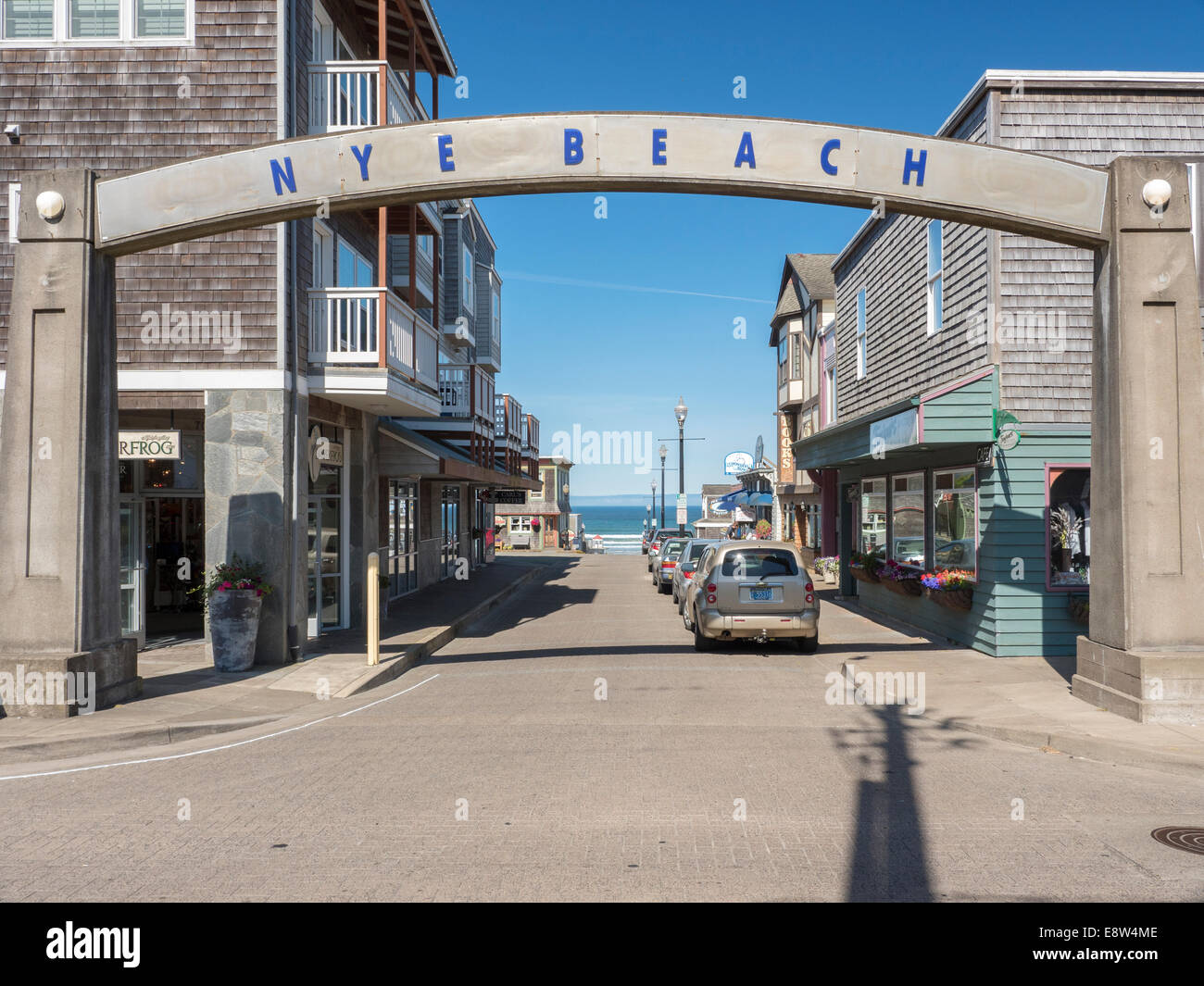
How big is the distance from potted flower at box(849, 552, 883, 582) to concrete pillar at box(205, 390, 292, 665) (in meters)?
10.7

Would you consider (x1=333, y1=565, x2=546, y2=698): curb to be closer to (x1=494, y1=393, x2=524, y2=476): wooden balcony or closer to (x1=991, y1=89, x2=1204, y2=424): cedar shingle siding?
(x1=494, y1=393, x2=524, y2=476): wooden balcony

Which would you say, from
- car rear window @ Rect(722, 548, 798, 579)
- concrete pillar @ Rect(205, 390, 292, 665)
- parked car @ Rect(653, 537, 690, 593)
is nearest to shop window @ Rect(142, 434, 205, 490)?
concrete pillar @ Rect(205, 390, 292, 665)

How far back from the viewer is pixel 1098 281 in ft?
31.6

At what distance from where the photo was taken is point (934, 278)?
595 inches

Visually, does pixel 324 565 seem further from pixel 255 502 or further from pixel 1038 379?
pixel 1038 379

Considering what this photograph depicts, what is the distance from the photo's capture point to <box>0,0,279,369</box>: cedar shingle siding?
40.7ft

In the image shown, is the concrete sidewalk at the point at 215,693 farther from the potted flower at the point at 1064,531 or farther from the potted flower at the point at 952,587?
the potted flower at the point at 1064,531

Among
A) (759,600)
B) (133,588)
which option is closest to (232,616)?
(133,588)

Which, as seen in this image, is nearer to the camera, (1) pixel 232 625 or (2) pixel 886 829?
(2) pixel 886 829

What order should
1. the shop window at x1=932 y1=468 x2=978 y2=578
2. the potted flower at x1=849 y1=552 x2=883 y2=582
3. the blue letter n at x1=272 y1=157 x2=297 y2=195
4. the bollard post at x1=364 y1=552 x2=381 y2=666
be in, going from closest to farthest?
the blue letter n at x1=272 y1=157 x2=297 y2=195 < the bollard post at x1=364 y1=552 x2=381 y2=666 < the shop window at x1=932 y1=468 x2=978 y2=578 < the potted flower at x1=849 y1=552 x2=883 y2=582

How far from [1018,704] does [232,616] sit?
8612 mm

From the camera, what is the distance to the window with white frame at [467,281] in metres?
29.7

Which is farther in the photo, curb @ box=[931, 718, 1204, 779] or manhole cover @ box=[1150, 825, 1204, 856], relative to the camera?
curb @ box=[931, 718, 1204, 779]
